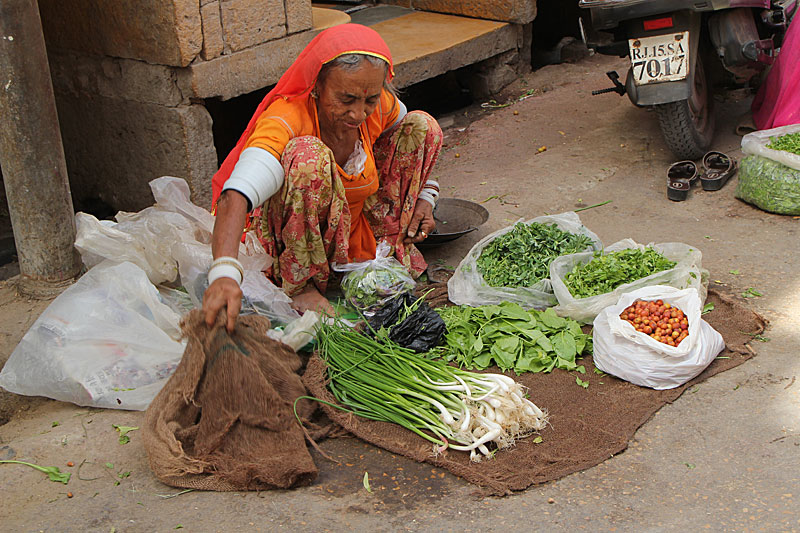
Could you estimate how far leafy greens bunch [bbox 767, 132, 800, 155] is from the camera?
3.86 m

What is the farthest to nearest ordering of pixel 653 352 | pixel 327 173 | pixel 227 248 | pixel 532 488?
pixel 327 173 → pixel 653 352 → pixel 227 248 → pixel 532 488

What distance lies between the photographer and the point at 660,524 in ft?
7.01

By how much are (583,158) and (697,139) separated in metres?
0.68

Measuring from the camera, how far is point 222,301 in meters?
2.36

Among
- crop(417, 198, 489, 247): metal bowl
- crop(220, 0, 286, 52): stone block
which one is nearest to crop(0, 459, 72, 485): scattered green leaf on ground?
crop(417, 198, 489, 247): metal bowl

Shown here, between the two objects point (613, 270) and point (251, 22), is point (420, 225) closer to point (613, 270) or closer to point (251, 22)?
point (613, 270)

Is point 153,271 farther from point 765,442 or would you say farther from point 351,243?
point 765,442

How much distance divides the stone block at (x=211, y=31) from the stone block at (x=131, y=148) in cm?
29

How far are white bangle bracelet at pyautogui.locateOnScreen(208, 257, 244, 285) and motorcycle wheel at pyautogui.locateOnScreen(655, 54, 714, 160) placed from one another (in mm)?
2785

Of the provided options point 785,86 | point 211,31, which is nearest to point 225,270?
point 211,31

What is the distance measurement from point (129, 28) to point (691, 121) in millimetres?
3014

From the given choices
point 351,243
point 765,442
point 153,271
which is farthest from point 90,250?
point 765,442

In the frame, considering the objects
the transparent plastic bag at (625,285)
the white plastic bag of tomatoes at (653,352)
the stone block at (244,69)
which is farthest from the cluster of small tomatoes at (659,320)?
the stone block at (244,69)

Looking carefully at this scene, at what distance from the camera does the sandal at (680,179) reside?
419cm
